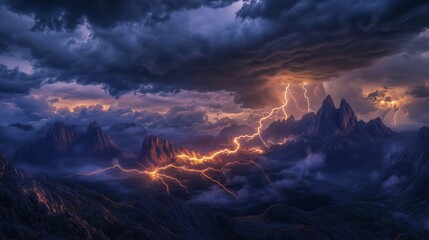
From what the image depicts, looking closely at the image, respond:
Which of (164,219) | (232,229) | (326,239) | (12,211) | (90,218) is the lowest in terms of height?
(326,239)

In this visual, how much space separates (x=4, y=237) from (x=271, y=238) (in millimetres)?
130653

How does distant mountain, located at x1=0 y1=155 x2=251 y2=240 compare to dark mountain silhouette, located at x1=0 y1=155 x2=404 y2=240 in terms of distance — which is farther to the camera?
dark mountain silhouette, located at x1=0 y1=155 x2=404 y2=240

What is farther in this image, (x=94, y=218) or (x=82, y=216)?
(x=94, y=218)

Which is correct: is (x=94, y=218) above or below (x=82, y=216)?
below

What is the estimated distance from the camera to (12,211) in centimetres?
5919

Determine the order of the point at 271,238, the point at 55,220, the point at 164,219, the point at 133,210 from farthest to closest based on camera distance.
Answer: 1. the point at 271,238
2. the point at 164,219
3. the point at 133,210
4. the point at 55,220

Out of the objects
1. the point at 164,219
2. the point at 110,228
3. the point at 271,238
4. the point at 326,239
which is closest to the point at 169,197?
the point at 164,219


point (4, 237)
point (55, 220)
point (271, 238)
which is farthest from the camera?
point (271, 238)

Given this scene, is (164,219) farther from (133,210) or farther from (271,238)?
(271,238)

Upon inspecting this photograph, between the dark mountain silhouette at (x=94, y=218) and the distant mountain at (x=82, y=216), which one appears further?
the dark mountain silhouette at (x=94, y=218)

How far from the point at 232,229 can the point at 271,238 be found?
1896cm

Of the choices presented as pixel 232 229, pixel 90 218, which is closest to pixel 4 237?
pixel 90 218

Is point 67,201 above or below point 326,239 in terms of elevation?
above

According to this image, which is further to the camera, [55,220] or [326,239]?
[326,239]
